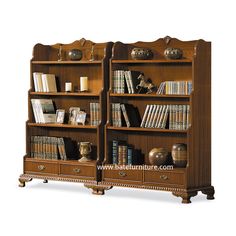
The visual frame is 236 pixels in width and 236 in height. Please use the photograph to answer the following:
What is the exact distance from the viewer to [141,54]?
32.4ft

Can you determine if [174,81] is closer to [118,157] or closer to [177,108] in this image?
[177,108]

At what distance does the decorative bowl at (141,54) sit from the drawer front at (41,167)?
1.75 meters

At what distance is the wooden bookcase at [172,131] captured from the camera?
942 cm

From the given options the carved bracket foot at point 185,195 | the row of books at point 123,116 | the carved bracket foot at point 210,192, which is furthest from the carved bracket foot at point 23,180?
the carved bracket foot at point 210,192

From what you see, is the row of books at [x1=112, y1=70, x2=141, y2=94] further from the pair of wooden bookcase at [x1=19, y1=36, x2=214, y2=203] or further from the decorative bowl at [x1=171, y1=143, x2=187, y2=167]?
the decorative bowl at [x1=171, y1=143, x2=187, y2=167]

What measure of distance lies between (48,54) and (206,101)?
8.10 ft

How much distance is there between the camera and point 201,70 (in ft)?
31.2

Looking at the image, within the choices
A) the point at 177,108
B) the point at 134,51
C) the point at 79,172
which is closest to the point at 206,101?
the point at 177,108

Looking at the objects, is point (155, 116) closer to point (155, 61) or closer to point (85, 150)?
point (155, 61)

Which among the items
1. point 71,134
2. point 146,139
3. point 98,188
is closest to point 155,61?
point 146,139

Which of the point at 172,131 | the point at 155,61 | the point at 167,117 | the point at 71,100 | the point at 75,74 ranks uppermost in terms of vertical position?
the point at 155,61

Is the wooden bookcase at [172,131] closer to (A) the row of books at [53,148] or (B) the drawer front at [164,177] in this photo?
(B) the drawer front at [164,177]

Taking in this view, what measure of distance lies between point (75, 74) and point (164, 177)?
209 cm

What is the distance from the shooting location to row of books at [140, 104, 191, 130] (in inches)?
374
